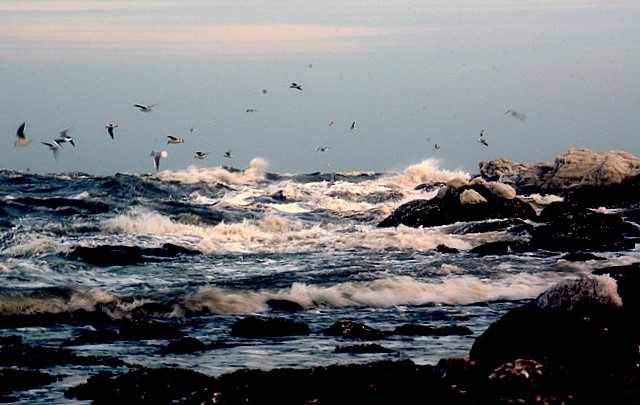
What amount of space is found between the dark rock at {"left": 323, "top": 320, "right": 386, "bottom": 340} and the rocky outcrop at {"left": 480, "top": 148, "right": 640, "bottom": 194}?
2396 centimetres

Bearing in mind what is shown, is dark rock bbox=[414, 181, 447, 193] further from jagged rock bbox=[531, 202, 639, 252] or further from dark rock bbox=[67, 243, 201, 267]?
dark rock bbox=[67, 243, 201, 267]

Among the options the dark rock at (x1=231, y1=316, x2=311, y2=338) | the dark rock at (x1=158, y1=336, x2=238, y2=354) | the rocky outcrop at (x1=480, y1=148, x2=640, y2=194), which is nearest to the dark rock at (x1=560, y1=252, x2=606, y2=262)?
the dark rock at (x1=231, y1=316, x2=311, y2=338)

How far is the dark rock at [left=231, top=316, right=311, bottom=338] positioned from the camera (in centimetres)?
1181

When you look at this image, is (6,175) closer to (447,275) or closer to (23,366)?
(447,275)

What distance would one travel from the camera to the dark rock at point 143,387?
7906 millimetres

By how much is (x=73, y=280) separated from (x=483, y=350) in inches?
457

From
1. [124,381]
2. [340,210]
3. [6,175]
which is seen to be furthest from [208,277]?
[6,175]

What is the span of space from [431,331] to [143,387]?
4.74m

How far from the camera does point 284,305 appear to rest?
14.9 metres

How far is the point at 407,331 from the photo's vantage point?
38.6 feet

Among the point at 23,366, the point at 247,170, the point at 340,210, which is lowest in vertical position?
the point at 23,366

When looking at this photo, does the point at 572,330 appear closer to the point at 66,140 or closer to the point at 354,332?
the point at 354,332

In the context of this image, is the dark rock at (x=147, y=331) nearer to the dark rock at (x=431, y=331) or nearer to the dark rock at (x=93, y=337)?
the dark rock at (x=93, y=337)

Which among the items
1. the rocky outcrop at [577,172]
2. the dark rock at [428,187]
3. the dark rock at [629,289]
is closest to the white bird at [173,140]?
the dark rock at [629,289]
